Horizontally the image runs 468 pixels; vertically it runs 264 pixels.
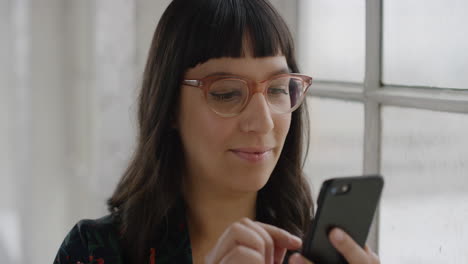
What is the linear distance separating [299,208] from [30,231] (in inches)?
58.1

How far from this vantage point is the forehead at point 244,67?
1001 millimetres

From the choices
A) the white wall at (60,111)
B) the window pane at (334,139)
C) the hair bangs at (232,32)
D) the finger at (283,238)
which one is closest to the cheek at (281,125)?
the hair bangs at (232,32)

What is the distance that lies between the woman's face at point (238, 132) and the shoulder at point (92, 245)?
25cm

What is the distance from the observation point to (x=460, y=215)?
1.00 m

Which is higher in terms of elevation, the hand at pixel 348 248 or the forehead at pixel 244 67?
the forehead at pixel 244 67

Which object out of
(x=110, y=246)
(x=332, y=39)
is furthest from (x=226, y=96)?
(x=332, y=39)

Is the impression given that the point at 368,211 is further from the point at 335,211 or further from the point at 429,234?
the point at 429,234

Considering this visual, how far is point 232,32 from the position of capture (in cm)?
102

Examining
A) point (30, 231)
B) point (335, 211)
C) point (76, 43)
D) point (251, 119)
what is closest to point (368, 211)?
point (335, 211)

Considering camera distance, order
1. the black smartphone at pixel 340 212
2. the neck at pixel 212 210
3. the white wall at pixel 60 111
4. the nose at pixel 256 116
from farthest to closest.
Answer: the white wall at pixel 60 111 < the neck at pixel 212 210 < the nose at pixel 256 116 < the black smartphone at pixel 340 212

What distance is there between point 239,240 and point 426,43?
52 centimetres

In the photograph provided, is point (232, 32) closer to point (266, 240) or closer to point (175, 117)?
point (175, 117)

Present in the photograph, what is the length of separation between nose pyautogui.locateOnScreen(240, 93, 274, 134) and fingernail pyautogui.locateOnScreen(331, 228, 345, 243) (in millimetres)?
262

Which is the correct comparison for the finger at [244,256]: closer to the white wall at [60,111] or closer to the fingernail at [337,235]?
the fingernail at [337,235]
